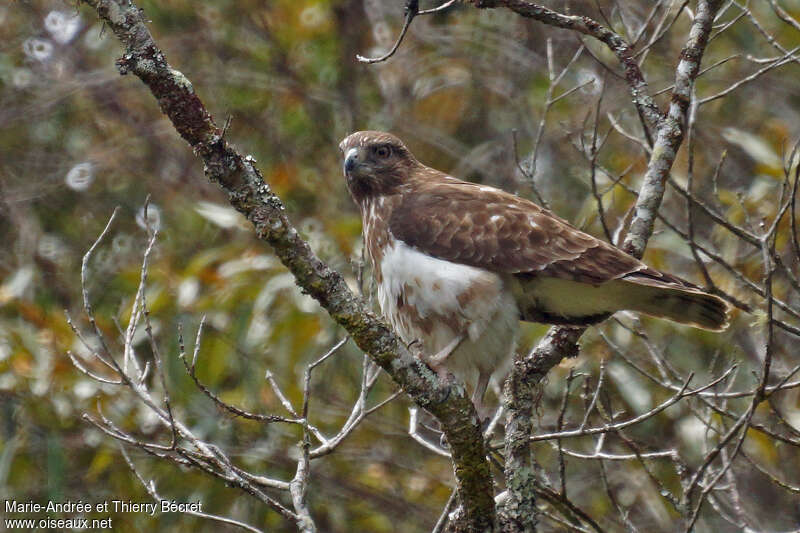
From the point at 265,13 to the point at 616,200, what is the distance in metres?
4.19

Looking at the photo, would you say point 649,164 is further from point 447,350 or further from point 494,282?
point 447,350

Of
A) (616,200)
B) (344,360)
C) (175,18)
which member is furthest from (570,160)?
(175,18)

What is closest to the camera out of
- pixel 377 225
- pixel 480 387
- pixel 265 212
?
pixel 265 212

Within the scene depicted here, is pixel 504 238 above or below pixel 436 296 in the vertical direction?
above

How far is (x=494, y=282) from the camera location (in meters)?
4.16

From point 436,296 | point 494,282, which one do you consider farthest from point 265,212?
point 494,282

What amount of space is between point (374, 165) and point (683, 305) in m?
1.67

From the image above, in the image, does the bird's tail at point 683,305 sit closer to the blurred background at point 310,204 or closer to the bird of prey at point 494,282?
the bird of prey at point 494,282

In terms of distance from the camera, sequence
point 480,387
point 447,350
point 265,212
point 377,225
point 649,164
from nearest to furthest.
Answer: point 265,212
point 649,164
point 447,350
point 480,387
point 377,225

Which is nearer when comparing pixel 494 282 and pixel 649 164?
pixel 649 164

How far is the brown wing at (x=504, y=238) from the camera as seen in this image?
4.08 metres

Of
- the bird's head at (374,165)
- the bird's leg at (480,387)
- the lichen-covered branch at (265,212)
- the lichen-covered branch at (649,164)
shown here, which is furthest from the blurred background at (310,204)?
the lichen-covered branch at (265,212)

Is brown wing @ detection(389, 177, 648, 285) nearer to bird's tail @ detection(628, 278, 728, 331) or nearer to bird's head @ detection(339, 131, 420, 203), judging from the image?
bird's tail @ detection(628, 278, 728, 331)

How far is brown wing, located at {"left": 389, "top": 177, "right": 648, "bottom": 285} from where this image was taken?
161 inches
